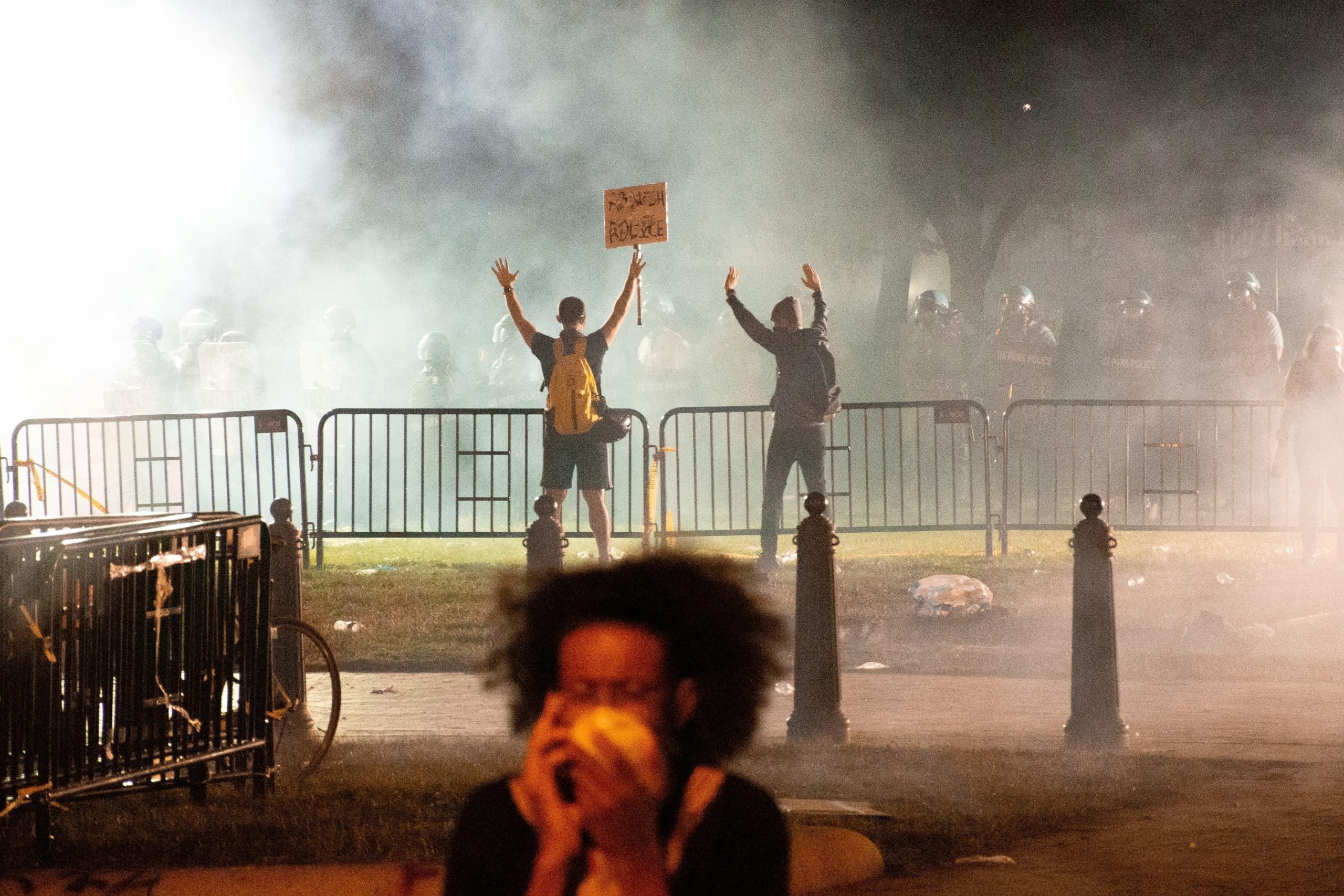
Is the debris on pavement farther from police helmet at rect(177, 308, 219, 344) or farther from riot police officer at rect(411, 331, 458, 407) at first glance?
police helmet at rect(177, 308, 219, 344)

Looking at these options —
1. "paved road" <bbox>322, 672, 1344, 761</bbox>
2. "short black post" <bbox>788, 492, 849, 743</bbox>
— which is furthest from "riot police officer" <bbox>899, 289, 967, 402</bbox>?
"short black post" <bbox>788, 492, 849, 743</bbox>

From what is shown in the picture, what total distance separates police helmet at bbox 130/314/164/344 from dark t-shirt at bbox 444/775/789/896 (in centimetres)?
Result: 2026

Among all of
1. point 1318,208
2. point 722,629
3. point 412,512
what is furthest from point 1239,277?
point 722,629

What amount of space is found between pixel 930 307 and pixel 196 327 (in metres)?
10.9

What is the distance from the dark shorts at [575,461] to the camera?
10188 millimetres

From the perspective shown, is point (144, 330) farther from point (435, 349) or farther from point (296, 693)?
point (296, 693)

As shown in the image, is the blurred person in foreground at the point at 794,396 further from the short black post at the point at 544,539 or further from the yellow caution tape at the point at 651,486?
the short black post at the point at 544,539

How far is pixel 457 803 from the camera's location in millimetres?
4852

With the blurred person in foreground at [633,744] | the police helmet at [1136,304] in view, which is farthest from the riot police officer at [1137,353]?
the blurred person in foreground at [633,744]

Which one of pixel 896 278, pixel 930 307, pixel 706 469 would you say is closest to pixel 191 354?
pixel 706 469

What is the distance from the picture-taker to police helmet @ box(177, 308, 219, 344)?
2278 cm

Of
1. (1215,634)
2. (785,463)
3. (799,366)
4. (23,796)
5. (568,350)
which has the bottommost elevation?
(1215,634)

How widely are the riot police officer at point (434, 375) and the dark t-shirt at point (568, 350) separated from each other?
10669 millimetres

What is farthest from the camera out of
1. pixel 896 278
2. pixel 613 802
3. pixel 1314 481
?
pixel 896 278
